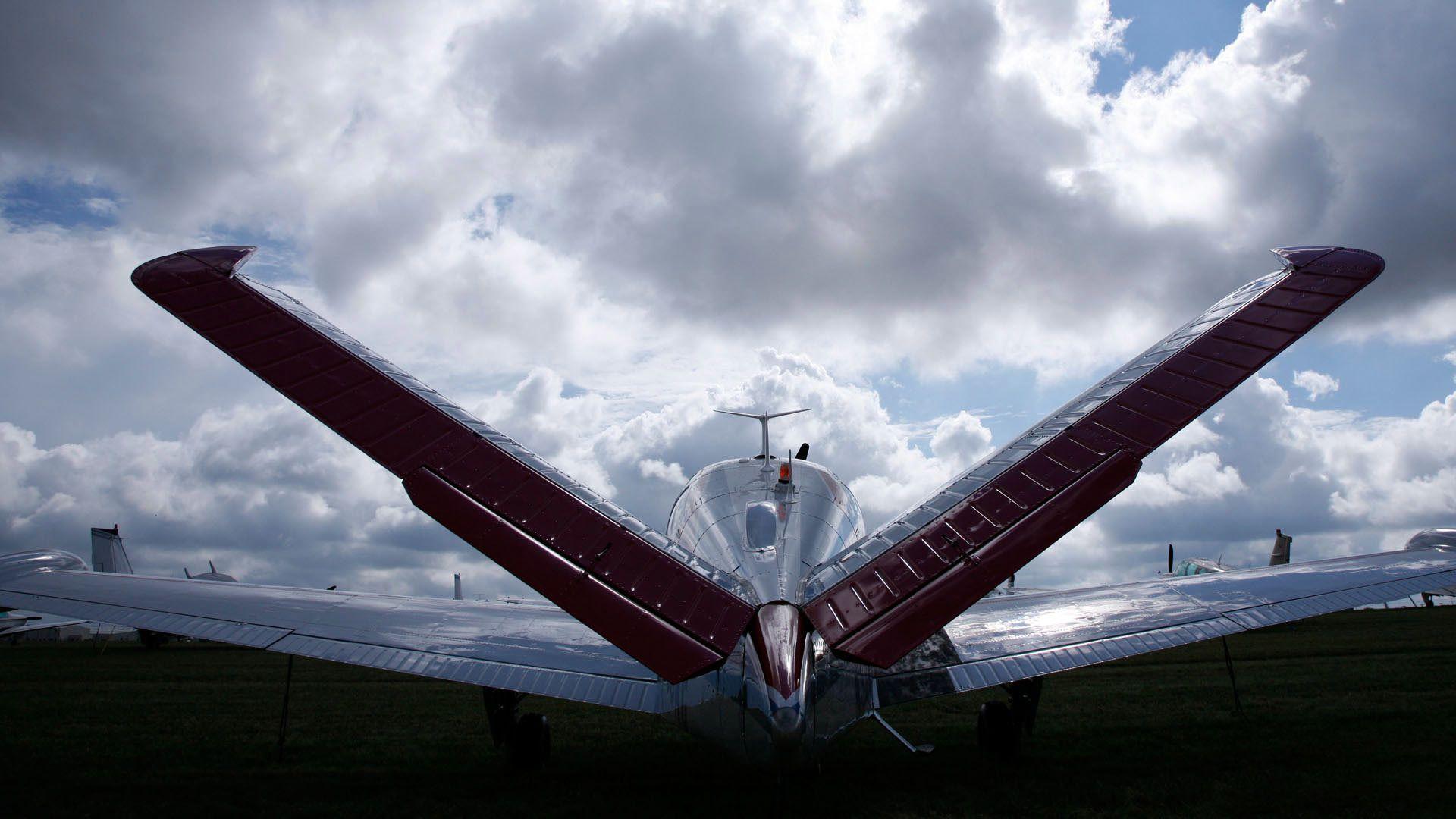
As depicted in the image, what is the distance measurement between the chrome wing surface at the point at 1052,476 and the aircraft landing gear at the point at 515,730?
516 cm

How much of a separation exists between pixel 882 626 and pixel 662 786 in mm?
4852

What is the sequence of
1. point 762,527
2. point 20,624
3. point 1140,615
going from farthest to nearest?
point 20,624
point 1140,615
point 762,527

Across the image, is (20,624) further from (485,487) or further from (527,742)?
(485,487)

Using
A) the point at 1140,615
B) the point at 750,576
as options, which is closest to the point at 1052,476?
the point at 750,576

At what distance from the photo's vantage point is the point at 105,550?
37406 mm

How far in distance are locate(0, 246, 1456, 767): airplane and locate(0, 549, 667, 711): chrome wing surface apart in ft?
0.10

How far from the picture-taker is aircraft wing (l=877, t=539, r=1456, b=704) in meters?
8.05

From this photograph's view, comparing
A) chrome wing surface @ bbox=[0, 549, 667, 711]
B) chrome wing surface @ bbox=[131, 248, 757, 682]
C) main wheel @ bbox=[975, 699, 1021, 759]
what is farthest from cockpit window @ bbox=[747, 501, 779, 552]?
main wheel @ bbox=[975, 699, 1021, 759]

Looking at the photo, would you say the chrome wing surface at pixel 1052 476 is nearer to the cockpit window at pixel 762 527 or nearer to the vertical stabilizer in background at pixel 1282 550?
the cockpit window at pixel 762 527

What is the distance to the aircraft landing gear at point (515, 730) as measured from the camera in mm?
9688

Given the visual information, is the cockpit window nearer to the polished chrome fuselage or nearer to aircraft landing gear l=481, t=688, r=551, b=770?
the polished chrome fuselage

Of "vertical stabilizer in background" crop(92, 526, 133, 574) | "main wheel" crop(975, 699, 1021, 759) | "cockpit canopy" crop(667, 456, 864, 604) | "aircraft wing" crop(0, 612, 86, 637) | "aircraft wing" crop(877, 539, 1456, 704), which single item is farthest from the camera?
"aircraft wing" crop(0, 612, 86, 637)

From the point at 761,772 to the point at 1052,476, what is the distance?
3896mm

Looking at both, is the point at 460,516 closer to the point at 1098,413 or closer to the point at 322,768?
the point at 1098,413
